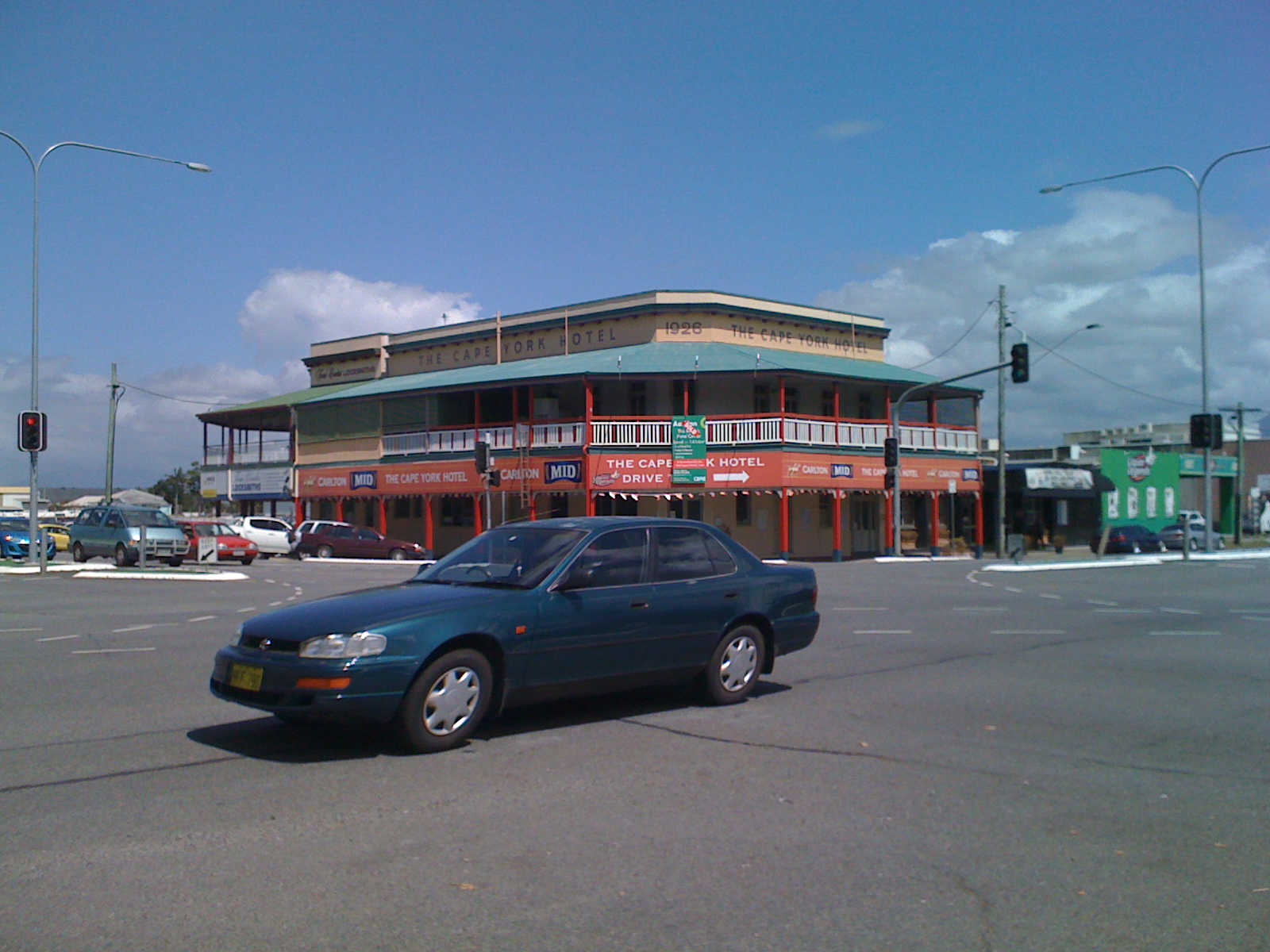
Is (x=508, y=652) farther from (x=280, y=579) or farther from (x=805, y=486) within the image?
(x=805, y=486)

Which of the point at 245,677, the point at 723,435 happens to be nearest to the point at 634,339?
the point at 723,435

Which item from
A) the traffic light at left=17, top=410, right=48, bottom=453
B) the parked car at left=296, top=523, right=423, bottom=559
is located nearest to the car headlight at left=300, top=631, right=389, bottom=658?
the traffic light at left=17, top=410, right=48, bottom=453

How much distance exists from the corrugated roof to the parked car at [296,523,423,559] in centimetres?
644

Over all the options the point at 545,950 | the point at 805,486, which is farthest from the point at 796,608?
the point at 805,486

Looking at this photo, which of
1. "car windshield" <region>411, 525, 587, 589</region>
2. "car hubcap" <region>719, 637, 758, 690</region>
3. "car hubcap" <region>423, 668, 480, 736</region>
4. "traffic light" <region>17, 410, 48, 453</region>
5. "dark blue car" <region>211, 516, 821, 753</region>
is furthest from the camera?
"traffic light" <region>17, 410, 48, 453</region>

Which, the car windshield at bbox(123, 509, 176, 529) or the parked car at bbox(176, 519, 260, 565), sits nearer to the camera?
the car windshield at bbox(123, 509, 176, 529)

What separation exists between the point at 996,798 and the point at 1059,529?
5133cm

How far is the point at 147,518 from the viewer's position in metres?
31.5

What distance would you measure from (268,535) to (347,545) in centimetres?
323

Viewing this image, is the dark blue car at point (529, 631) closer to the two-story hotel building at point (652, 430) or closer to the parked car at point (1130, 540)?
the two-story hotel building at point (652, 430)

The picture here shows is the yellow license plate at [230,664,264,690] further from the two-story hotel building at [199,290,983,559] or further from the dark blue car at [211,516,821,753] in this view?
the two-story hotel building at [199,290,983,559]

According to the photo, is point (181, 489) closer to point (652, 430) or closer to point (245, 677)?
point (652, 430)

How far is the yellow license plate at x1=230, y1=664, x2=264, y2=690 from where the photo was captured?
7215 millimetres

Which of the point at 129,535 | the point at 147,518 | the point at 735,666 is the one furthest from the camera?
the point at 147,518
